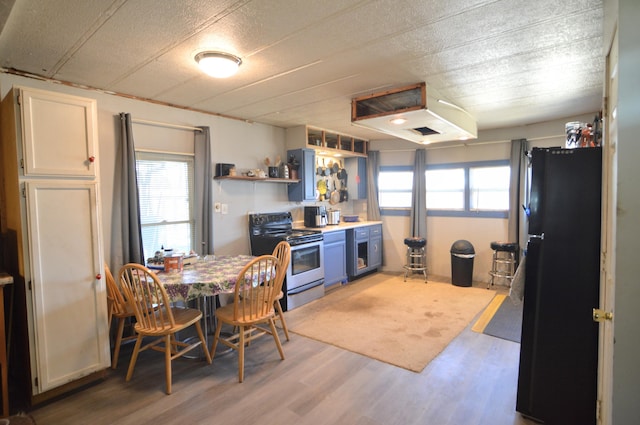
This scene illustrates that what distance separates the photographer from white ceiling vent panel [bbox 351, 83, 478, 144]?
10.1 ft

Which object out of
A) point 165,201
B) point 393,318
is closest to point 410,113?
point 393,318

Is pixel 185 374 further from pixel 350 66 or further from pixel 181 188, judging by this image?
pixel 350 66

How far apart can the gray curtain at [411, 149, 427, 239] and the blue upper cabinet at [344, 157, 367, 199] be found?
94 cm

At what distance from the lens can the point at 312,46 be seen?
7.20ft

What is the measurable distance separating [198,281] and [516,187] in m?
4.61

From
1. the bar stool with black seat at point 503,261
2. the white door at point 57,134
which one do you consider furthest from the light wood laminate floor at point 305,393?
the bar stool with black seat at point 503,261

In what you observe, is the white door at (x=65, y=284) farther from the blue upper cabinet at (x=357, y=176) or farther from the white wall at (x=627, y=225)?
the blue upper cabinet at (x=357, y=176)

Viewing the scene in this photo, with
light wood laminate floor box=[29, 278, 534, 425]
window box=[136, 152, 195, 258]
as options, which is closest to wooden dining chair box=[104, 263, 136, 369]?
light wood laminate floor box=[29, 278, 534, 425]

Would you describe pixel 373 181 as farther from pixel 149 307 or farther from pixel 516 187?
pixel 149 307

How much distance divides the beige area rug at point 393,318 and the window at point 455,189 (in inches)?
51.9

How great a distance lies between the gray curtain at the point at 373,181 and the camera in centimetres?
612

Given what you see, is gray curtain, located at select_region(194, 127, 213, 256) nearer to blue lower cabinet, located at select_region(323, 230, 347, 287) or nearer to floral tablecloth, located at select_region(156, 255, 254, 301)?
floral tablecloth, located at select_region(156, 255, 254, 301)

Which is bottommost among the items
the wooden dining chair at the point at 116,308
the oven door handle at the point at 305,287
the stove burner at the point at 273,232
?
the oven door handle at the point at 305,287

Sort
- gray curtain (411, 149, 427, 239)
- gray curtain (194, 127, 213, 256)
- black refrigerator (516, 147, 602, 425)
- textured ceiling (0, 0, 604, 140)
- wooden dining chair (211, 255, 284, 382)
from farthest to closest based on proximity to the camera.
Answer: gray curtain (411, 149, 427, 239), gray curtain (194, 127, 213, 256), wooden dining chair (211, 255, 284, 382), black refrigerator (516, 147, 602, 425), textured ceiling (0, 0, 604, 140)
